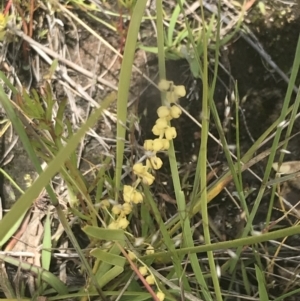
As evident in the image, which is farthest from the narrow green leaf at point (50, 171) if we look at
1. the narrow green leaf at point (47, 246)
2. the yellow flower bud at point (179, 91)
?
the narrow green leaf at point (47, 246)

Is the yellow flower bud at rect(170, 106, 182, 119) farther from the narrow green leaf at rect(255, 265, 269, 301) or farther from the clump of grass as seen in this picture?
the narrow green leaf at rect(255, 265, 269, 301)

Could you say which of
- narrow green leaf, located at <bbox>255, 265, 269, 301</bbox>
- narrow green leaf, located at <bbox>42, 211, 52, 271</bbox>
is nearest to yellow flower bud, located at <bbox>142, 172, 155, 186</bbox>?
narrow green leaf, located at <bbox>255, 265, 269, 301</bbox>

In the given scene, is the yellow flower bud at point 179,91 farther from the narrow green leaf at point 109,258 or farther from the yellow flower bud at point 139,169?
the narrow green leaf at point 109,258

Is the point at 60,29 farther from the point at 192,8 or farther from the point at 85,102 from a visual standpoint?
the point at 192,8

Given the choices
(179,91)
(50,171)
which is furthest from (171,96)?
(50,171)

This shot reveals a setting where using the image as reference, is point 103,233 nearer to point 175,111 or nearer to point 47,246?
point 175,111

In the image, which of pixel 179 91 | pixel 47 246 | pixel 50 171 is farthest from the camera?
pixel 47 246

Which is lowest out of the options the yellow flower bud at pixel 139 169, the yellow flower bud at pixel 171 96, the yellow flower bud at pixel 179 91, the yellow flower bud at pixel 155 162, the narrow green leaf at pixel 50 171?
the yellow flower bud at pixel 139 169

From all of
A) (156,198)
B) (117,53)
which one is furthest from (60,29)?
(156,198)

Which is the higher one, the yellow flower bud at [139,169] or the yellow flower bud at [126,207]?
the yellow flower bud at [139,169]

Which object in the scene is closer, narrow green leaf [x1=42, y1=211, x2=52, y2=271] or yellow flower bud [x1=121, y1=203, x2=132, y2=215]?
yellow flower bud [x1=121, y1=203, x2=132, y2=215]

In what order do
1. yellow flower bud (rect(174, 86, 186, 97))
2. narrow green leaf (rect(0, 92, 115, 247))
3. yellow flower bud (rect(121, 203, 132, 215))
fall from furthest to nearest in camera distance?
yellow flower bud (rect(121, 203, 132, 215)), yellow flower bud (rect(174, 86, 186, 97)), narrow green leaf (rect(0, 92, 115, 247))
